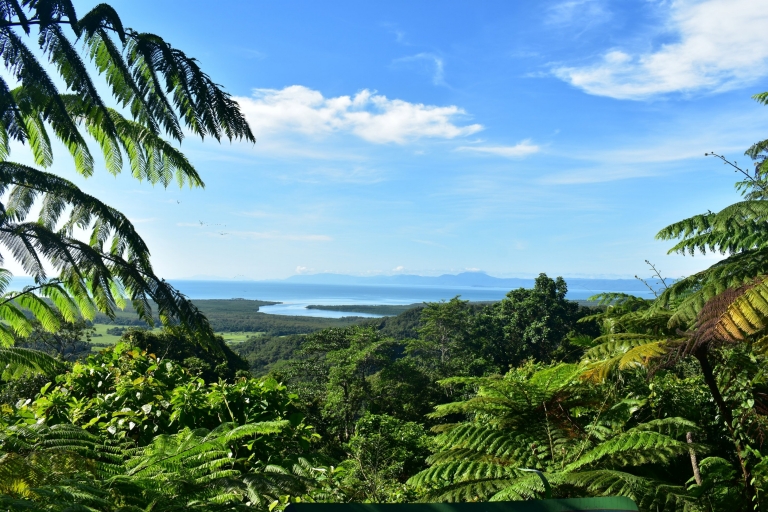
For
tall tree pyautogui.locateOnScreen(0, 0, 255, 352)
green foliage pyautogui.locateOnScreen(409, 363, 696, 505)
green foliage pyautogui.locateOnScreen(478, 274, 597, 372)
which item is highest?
tall tree pyautogui.locateOnScreen(0, 0, 255, 352)

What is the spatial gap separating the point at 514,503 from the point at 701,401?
132 inches

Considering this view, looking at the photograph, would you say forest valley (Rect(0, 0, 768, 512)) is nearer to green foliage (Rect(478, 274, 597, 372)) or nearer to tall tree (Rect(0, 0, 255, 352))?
tall tree (Rect(0, 0, 255, 352))

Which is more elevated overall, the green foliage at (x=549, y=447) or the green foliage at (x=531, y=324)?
the green foliage at (x=549, y=447)

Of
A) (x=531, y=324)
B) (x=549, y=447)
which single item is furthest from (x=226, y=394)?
(x=531, y=324)

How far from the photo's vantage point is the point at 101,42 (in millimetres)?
3598

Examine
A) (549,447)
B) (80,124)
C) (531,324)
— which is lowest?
(531,324)

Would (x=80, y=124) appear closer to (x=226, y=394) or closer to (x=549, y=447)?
(x=226, y=394)

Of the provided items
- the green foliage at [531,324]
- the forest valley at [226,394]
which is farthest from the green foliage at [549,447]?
the green foliage at [531,324]

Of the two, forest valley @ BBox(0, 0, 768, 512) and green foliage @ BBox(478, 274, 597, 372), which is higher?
forest valley @ BBox(0, 0, 768, 512)

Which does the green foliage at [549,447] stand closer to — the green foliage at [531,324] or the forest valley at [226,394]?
the forest valley at [226,394]

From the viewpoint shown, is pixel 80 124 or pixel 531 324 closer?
pixel 80 124

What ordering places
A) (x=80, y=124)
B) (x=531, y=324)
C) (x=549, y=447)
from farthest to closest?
(x=531, y=324), (x=80, y=124), (x=549, y=447)

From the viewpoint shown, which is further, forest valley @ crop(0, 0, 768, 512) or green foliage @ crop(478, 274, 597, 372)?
green foliage @ crop(478, 274, 597, 372)

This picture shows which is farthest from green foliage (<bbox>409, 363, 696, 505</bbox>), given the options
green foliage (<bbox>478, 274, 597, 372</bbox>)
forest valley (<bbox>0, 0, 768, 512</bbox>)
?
green foliage (<bbox>478, 274, 597, 372</bbox>)
